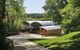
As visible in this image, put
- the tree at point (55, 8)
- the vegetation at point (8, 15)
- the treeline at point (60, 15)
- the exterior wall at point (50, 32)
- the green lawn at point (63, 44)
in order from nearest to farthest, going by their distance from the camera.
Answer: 1. the vegetation at point (8, 15)
2. the green lawn at point (63, 44)
3. the treeline at point (60, 15)
4. the exterior wall at point (50, 32)
5. the tree at point (55, 8)

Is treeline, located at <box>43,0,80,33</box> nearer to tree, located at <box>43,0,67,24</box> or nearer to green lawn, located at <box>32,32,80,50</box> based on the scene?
tree, located at <box>43,0,67,24</box>

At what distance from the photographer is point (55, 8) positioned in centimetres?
5331

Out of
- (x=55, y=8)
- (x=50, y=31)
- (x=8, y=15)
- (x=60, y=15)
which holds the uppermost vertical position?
(x=8, y=15)

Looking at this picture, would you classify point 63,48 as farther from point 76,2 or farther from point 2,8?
point 2,8

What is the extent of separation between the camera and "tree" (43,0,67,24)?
2021 inches

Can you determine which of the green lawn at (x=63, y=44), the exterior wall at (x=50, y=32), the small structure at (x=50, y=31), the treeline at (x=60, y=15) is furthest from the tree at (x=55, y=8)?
the green lawn at (x=63, y=44)

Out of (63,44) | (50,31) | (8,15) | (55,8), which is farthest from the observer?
(55,8)

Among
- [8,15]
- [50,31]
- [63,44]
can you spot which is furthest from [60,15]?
[63,44]

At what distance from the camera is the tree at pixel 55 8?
2021 inches

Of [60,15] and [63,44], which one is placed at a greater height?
[63,44]

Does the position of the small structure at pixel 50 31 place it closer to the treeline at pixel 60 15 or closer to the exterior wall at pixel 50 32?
the exterior wall at pixel 50 32

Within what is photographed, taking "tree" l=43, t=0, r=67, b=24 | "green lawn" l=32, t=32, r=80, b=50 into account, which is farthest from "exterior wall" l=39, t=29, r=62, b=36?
"green lawn" l=32, t=32, r=80, b=50

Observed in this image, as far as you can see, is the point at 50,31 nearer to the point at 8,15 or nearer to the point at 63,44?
Answer: the point at 8,15

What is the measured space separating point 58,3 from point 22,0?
64.4ft
